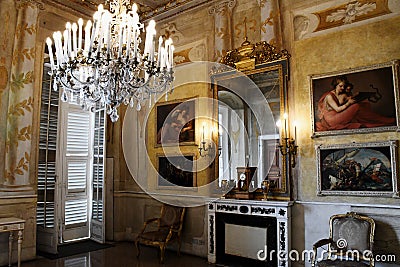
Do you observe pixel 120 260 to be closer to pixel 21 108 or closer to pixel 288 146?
pixel 21 108

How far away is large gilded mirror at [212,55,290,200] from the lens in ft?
16.4

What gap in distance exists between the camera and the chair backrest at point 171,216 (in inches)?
227

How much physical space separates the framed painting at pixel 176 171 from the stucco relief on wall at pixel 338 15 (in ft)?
8.87

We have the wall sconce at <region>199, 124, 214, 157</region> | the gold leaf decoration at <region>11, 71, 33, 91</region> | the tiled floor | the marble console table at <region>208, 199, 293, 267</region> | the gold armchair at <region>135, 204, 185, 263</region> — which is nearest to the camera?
the marble console table at <region>208, 199, 293, 267</region>

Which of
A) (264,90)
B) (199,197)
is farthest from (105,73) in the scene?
(199,197)

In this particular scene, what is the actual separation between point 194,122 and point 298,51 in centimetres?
208

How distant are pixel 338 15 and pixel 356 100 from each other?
1.22m

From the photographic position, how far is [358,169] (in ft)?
14.2

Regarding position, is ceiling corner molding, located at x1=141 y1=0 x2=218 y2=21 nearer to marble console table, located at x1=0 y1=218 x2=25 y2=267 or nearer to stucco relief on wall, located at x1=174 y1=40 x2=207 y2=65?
stucco relief on wall, located at x1=174 y1=40 x2=207 y2=65

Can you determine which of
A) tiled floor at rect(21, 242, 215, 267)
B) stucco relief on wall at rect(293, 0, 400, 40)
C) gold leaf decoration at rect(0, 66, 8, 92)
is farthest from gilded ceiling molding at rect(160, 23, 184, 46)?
tiled floor at rect(21, 242, 215, 267)

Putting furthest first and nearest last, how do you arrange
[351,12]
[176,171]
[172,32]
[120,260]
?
[172,32] < [176,171] < [120,260] < [351,12]

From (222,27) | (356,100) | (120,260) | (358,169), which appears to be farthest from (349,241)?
(222,27)

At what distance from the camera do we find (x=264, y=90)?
207 inches

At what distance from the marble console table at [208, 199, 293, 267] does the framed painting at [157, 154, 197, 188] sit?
0.73 metres
